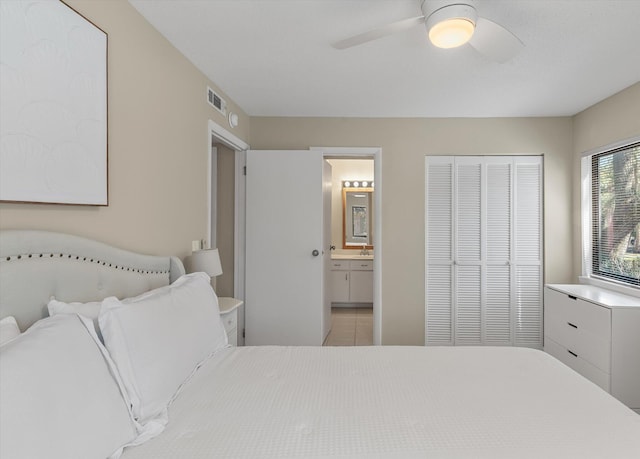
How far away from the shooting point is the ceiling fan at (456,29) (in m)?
1.64

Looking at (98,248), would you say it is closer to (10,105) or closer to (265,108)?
(10,105)

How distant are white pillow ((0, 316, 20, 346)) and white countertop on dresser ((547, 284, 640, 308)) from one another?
3.35 m

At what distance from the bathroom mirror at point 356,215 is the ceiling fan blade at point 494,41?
418 centimetres

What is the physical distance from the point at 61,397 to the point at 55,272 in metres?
0.61

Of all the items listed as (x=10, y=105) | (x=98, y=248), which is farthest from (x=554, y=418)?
(x=10, y=105)

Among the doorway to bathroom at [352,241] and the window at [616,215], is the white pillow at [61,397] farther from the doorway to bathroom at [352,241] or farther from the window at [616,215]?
the doorway to bathroom at [352,241]

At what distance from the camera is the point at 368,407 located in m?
1.35

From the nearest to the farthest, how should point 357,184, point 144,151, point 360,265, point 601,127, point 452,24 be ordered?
point 452,24 → point 144,151 → point 601,127 → point 360,265 → point 357,184

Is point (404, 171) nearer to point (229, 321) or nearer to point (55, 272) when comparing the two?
point (229, 321)

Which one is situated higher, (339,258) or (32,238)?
(32,238)

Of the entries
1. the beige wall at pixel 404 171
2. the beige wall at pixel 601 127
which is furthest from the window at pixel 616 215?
the beige wall at pixel 404 171

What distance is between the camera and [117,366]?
1.21m

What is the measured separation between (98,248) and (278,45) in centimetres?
161

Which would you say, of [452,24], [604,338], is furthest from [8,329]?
[604,338]
